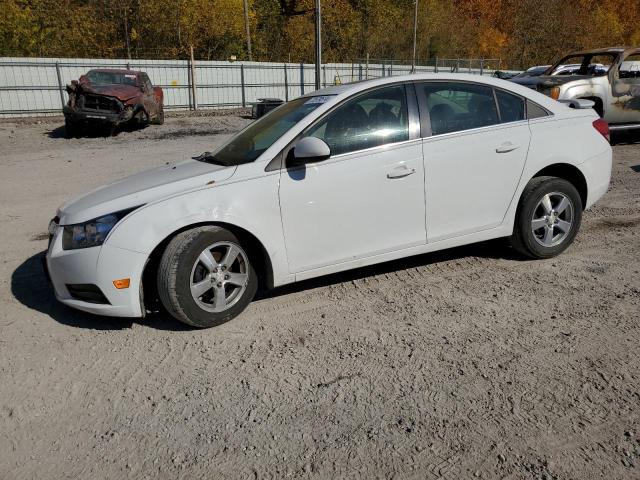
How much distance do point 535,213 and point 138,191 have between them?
3.24m

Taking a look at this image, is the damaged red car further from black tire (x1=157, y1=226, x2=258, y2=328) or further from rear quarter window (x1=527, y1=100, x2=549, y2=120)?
rear quarter window (x1=527, y1=100, x2=549, y2=120)

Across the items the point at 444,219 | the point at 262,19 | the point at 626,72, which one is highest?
the point at 262,19

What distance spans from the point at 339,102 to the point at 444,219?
1.22 meters

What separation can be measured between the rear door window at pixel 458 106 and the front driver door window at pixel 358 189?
0.65 feet

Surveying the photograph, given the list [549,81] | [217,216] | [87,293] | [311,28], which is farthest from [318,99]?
[311,28]

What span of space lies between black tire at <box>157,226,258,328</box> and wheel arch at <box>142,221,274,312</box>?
0.14ft

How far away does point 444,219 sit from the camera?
4.35 metres

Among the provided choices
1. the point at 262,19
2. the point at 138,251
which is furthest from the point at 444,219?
the point at 262,19

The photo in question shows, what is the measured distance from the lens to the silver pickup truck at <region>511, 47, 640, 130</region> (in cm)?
1042

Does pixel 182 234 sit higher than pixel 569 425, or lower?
higher

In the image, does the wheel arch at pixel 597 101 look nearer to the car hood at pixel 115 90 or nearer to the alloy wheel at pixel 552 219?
the alloy wheel at pixel 552 219

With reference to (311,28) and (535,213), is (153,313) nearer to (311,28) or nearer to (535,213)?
(535,213)

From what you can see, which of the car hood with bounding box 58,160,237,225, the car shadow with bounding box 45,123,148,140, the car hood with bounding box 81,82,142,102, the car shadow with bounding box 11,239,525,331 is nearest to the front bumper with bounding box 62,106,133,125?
the car shadow with bounding box 45,123,148,140

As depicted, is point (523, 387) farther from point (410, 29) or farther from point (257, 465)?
point (410, 29)
